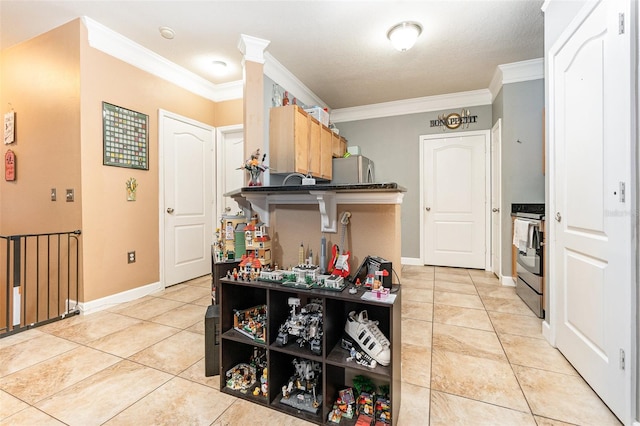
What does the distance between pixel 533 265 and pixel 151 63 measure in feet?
14.5

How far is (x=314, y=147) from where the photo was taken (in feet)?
11.9

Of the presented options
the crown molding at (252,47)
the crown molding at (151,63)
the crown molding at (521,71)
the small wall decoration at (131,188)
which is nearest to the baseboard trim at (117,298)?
the small wall decoration at (131,188)

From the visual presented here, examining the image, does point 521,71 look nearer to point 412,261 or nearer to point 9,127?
point 412,261

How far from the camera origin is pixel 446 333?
2.23 meters

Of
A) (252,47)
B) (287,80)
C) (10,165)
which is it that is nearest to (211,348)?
(252,47)

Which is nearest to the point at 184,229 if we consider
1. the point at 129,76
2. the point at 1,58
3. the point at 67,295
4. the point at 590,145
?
the point at 67,295

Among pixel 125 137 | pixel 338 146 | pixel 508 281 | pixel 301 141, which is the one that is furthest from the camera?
pixel 338 146

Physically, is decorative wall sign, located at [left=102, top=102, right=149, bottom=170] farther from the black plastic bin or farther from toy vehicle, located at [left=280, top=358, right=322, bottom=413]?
toy vehicle, located at [left=280, top=358, right=322, bottom=413]

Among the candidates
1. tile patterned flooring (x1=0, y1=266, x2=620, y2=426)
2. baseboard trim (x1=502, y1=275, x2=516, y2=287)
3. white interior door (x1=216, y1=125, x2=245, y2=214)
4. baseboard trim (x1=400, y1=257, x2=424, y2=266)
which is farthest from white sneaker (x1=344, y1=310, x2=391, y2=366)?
baseboard trim (x1=400, y1=257, x2=424, y2=266)

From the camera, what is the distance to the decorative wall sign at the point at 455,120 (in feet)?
14.0

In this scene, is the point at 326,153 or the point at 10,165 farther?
the point at 326,153

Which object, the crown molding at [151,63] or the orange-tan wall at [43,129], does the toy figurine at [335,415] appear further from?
the crown molding at [151,63]

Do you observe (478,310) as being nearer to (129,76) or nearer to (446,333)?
(446,333)

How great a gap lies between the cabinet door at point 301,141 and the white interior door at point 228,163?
46.1 inches
